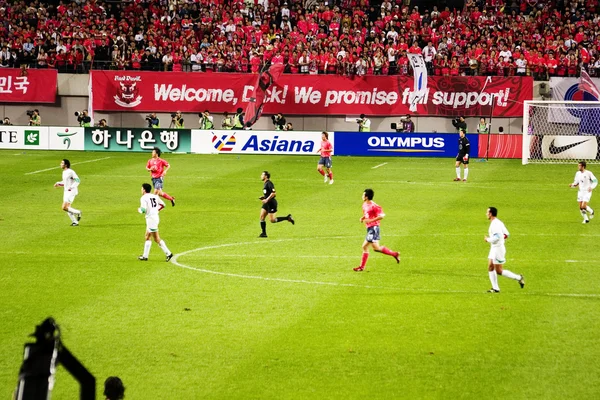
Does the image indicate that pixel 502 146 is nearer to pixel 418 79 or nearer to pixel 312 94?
pixel 418 79

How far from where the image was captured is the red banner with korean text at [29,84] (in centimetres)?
5544

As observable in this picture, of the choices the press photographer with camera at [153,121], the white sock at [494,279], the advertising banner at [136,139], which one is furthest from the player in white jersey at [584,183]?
the press photographer with camera at [153,121]

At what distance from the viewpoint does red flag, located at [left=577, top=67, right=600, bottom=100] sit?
48688 mm

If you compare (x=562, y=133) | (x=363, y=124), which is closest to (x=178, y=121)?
(x=363, y=124)

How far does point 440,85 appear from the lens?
52656 millimetres

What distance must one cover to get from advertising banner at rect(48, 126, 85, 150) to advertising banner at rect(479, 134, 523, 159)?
20.0m

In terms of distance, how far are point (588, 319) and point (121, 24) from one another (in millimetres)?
44119

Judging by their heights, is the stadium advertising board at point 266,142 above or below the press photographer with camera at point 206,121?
below

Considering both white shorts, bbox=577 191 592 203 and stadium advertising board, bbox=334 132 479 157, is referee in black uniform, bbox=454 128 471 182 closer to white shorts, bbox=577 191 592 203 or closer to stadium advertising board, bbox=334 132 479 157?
stadium advertising board, bbox=334 132 479 157

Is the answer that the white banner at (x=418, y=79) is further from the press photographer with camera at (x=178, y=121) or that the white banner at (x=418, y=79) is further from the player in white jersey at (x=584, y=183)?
the player in white jersey at (x=584, y=183)

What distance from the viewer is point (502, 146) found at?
159 ft

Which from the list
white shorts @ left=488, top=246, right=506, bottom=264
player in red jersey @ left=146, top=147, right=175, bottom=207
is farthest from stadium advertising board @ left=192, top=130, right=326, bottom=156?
white shorts @ left=488, top=246, right=506, bottom=264

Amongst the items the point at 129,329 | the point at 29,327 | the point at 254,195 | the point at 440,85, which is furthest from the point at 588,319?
the point at 440,85

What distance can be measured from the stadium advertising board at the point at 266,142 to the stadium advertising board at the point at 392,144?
84 centimetres
